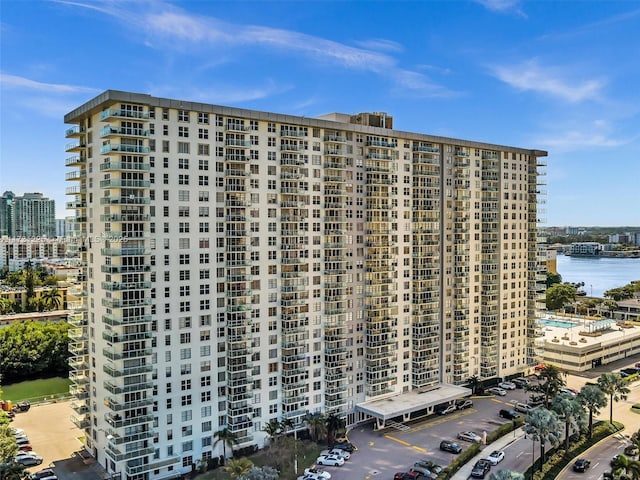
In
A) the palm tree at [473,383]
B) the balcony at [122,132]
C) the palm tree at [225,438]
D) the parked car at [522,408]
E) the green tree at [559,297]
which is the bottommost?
the parked car at [522,408]

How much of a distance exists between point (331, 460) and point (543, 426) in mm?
20546

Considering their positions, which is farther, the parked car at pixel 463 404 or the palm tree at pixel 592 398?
the parked car at pixel 463 404

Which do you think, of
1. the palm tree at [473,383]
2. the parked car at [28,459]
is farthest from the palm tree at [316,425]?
the parked car at [28,459]

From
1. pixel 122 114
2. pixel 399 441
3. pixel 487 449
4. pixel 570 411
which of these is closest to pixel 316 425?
pixel 399 441

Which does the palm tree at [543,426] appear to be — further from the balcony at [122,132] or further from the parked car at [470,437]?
→ the balcony at [122,132]

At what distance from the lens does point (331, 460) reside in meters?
52.3

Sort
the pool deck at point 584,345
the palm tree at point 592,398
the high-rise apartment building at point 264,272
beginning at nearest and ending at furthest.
A: the high-rise apartment building at point 264,272 < the palm tree at point 592,398 < the pool deck at point 584,345

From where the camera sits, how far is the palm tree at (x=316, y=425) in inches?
2167

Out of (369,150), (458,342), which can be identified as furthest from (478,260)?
(369,150)

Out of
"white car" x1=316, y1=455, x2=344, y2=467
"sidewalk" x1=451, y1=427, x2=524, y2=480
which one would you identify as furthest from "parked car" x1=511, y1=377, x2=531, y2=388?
"white car" x1=316, y1=455, x2=344, y2=467

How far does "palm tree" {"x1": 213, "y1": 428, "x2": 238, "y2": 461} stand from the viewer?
49688 mm

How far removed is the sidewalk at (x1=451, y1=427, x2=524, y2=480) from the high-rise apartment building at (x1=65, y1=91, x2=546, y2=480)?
27.5ft

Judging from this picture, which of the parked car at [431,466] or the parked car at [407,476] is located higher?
the parked car at [431,466]

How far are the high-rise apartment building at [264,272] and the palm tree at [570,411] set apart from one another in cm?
1440
